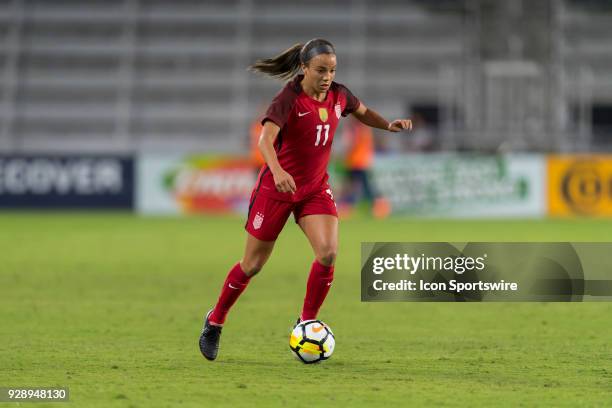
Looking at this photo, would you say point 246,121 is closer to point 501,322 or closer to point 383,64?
point 383,64

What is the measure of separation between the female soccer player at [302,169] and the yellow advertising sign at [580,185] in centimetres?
1648

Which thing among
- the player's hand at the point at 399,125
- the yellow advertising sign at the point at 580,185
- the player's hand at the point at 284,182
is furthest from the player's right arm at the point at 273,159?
the yellow advertising sign at the point at 580,185

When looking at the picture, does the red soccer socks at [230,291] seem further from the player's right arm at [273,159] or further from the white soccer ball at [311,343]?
the player's right arm at [273,159]

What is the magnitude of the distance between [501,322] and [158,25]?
78.5ft

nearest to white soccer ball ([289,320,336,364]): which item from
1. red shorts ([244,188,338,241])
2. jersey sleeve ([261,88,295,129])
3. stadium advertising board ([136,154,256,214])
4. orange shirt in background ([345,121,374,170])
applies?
red shorts ([244,188,338,241])

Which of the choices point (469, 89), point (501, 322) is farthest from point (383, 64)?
point (501, 322)

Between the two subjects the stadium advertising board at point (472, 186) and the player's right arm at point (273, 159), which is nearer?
the player's right arm at point (273, 159)

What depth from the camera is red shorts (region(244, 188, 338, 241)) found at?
6.29 metres

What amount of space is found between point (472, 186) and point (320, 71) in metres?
16.5

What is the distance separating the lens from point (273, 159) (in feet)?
19.5

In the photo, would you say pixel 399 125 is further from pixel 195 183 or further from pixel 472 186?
pixel 195 183

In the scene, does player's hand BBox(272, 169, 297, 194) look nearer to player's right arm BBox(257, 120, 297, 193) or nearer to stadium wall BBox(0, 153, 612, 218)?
player's right arm BBox(257, 120, 297, 193)

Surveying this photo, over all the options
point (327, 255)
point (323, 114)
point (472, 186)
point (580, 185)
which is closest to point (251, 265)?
point (327, 255)

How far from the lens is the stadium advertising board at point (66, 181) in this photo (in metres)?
23.7
